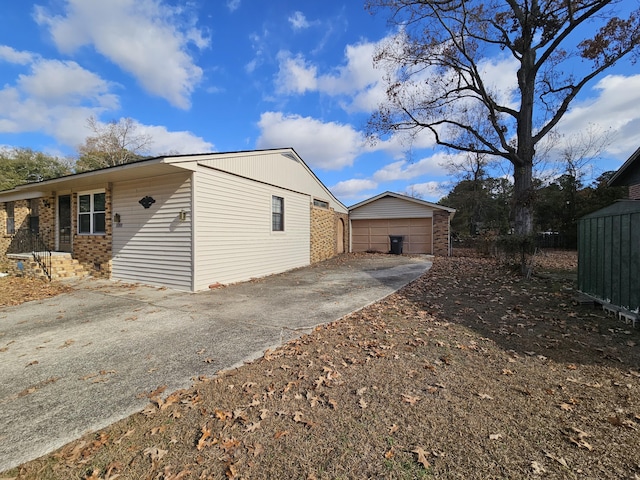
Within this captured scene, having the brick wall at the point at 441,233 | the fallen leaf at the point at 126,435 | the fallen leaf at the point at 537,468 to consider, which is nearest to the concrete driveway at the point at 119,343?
the fallen leaf at the point at 126,435

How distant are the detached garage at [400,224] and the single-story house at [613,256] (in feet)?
34.4

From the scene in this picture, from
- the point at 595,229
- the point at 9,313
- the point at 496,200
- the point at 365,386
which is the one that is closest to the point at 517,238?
the point at 595,229

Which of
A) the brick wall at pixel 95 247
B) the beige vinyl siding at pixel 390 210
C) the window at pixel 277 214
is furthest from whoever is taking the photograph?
the beige vinyl siding at pixel 390 210

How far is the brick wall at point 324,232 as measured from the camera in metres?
13.9

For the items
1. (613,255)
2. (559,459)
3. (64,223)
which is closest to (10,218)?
(64,223)

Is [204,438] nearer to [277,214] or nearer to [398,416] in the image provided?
[398,416]

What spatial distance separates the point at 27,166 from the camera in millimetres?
28125

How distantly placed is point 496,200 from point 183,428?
107 ft

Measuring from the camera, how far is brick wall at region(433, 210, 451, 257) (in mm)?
16516

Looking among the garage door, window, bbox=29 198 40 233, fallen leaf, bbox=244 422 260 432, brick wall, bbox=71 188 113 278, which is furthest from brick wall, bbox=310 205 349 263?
fallen leaf, bbox=244 422 260 432

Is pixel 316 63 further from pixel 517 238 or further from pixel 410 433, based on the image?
pixel 410 433

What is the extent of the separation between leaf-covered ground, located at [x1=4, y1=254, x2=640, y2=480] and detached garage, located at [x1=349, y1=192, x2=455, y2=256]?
12816mm

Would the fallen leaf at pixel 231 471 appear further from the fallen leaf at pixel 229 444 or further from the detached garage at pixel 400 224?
the detached garage at pixel 400 224

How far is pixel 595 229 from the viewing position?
5.73 m
